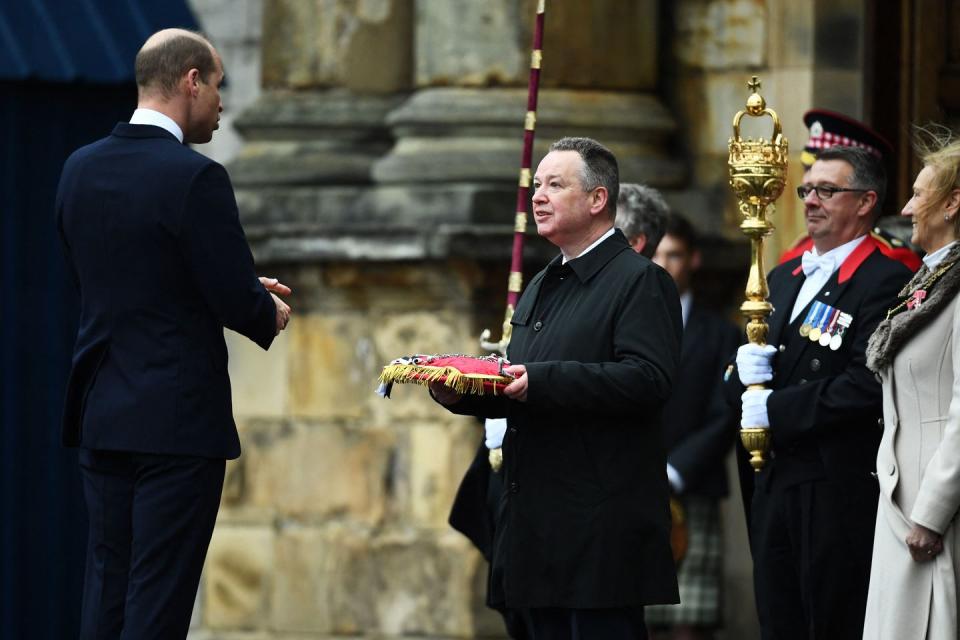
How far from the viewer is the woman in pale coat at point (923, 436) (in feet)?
17.3

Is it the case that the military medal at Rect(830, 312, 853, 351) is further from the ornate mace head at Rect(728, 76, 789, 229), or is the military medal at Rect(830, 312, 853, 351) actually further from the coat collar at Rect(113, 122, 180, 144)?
the coat collar at Rect(113, 122, 180, 144)

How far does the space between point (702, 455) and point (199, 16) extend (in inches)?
120

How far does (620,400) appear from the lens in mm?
5340

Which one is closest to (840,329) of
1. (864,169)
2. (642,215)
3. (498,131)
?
(864,169)

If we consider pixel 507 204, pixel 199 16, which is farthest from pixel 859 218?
pixel 199 16

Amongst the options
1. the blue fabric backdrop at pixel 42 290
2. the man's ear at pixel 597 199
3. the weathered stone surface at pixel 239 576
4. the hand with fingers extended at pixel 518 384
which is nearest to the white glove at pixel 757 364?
the man's ear at pixel 597 199

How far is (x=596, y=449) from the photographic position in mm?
5434

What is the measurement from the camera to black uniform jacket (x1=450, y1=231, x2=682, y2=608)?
535cm

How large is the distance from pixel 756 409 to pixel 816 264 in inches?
19.4

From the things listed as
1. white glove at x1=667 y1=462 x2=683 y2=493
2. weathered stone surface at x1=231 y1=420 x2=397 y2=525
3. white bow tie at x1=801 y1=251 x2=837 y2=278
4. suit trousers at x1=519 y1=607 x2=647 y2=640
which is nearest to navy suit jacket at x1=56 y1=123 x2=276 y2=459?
suit trousers at x1=519 y1=607 x2=647 y2=640

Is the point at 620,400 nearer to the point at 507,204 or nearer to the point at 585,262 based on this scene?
the point at 585,262

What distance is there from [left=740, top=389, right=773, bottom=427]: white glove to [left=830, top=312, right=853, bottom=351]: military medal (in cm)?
22

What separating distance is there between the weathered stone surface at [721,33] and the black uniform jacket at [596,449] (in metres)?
2.74

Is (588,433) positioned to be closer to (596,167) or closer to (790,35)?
(596,167)
